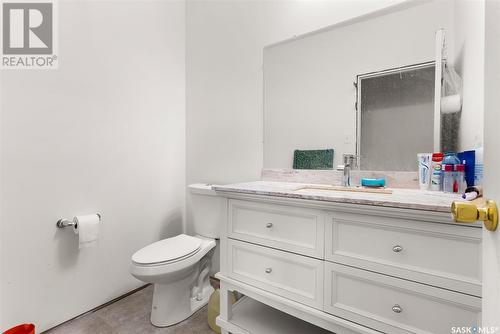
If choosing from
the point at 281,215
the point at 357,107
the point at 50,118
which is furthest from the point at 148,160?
the point at 357,107

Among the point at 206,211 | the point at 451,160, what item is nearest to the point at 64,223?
the point at 206,211

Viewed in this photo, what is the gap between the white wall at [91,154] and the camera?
4.42 ft

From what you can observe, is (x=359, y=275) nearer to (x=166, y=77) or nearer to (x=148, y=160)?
(x=148, y=160)

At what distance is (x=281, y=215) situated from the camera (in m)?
1.18

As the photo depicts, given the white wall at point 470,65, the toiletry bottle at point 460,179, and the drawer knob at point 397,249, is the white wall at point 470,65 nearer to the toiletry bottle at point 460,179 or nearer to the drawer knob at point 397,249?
the toiletry bottle at point 460,179

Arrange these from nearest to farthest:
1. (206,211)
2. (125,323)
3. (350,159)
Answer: (350,159)
(125,323)
(206,211)

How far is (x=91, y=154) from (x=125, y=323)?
1.11m

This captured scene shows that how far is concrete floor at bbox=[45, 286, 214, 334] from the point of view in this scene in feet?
4.83

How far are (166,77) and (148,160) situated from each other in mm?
733

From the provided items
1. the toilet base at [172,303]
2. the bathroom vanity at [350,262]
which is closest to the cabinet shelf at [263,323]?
the bathroom vanity at [350,262]

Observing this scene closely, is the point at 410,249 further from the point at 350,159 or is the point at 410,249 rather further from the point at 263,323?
the point at 263,323

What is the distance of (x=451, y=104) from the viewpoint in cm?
119

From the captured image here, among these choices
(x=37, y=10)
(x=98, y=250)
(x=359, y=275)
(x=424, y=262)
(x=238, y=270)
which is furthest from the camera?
(x=98, y=250)

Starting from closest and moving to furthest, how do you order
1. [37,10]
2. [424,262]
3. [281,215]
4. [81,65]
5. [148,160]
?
[424,262] < [281,215] < [37,10] < [81,65] < [148,160]
